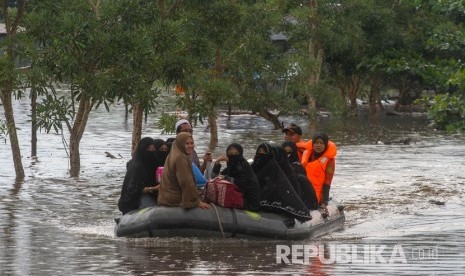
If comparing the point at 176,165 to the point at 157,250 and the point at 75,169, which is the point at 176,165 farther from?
the point at 75,169

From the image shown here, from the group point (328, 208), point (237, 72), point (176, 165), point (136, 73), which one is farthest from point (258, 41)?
point (176, 165)

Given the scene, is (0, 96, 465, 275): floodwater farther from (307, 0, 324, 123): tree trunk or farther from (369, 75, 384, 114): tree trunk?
(369, 75, 384, 114): tree trunk

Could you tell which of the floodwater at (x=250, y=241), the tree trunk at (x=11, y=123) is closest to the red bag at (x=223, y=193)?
the floodwater at (x=250, y=241)

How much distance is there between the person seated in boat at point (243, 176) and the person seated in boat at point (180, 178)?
0.54 meters

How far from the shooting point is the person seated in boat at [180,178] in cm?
Answer: 1484

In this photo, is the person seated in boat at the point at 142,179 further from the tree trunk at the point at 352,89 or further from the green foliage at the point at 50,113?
the tree trunk at the point at 352,89

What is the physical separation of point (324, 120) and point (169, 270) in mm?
41534

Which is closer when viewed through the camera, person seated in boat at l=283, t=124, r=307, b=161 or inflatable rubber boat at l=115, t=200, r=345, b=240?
inflatable rubber boat at l=115, t=200, r=345, b=240

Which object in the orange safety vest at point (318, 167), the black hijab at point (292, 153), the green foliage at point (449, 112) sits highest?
the green foliage at point (449, 112)

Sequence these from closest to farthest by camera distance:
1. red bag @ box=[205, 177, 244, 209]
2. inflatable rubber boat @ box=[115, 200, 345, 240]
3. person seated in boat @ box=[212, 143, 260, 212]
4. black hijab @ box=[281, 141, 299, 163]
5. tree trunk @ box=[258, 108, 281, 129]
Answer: inflatable rubber boat @ box=[115, 200, 345, 240]
red bag @ box=[205, 177, 244, 209]
person seated in boat @ box=[212, 143, 260, 212]
black hijab @ box=[281, 141, 299, 163]
tree trunk @ box=[258, 108, 281, 129]

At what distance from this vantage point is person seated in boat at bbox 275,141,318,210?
1611cm

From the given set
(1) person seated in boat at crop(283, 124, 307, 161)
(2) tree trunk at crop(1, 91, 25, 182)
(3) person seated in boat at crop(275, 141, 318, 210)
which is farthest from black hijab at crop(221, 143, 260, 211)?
(2) tree trunk at crop(1, 91, 25, 182)

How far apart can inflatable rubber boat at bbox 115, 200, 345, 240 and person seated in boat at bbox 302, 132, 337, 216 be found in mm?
1381

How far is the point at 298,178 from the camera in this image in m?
16.5
